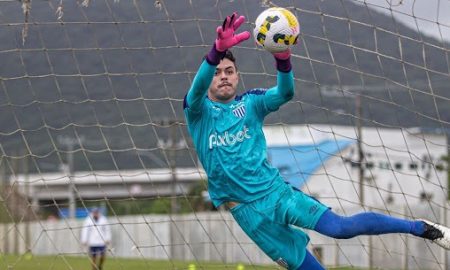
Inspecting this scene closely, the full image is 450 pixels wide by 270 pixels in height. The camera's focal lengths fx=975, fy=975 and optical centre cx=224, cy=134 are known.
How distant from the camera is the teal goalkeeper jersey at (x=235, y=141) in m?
6.62

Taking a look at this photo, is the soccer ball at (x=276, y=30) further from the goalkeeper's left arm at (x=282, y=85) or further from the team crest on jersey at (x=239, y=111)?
the team crest on jersey at (x=239, y=111)

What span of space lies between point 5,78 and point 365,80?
3.39 m

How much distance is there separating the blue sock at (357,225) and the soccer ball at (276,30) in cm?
116

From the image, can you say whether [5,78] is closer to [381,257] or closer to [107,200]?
[107,200]

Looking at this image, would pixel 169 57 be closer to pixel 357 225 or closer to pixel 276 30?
pixel 276 30

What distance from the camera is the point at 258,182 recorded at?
6609 millimetres

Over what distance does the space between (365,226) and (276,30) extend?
142cm

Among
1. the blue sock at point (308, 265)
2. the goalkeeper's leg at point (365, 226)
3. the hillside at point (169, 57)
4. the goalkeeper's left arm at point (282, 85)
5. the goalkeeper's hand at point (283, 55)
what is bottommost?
the blue sock at point (308, 265)

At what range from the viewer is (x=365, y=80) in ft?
30.9

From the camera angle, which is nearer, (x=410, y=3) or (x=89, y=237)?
(x=410, y=3)

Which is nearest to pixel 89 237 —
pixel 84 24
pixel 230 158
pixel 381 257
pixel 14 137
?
pixel 381 257

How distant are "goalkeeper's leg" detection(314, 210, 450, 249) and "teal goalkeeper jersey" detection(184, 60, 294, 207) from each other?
44 cm

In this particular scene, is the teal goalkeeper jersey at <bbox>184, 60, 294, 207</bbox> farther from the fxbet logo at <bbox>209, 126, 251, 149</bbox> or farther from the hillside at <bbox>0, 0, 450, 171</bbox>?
the hillside at <bbox>0, 0, 450, 171</bbox>

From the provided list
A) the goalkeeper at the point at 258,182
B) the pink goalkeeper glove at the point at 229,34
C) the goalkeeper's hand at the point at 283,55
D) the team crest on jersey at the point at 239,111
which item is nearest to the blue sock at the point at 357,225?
the goalkeeper at the point at 258,182
